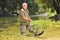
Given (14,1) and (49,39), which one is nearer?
(49,39)

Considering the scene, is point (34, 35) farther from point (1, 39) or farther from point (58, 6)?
point (58, 6)

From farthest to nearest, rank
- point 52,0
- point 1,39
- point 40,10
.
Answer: point 40,10 → point 52,0 → point 1,39

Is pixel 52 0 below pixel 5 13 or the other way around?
the other way around

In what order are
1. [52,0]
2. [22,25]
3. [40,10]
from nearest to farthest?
[22,25] < [52,0] < [40,10]

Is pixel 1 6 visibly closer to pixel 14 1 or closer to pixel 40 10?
pixel 14 1

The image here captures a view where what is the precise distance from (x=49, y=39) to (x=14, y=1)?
41.7 metres

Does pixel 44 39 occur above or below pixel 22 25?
below

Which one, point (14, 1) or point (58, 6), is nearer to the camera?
point (58, 6)

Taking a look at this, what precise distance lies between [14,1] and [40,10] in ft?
76.8

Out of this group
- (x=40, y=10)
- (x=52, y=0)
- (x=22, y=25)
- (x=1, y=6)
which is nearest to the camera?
(x=22, y=25)

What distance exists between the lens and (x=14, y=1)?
169 feet

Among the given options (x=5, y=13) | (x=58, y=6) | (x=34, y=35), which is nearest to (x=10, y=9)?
(x=5, y=13)

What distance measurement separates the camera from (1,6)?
50.7 metres

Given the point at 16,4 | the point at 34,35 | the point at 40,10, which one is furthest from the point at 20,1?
the point at 34,35
